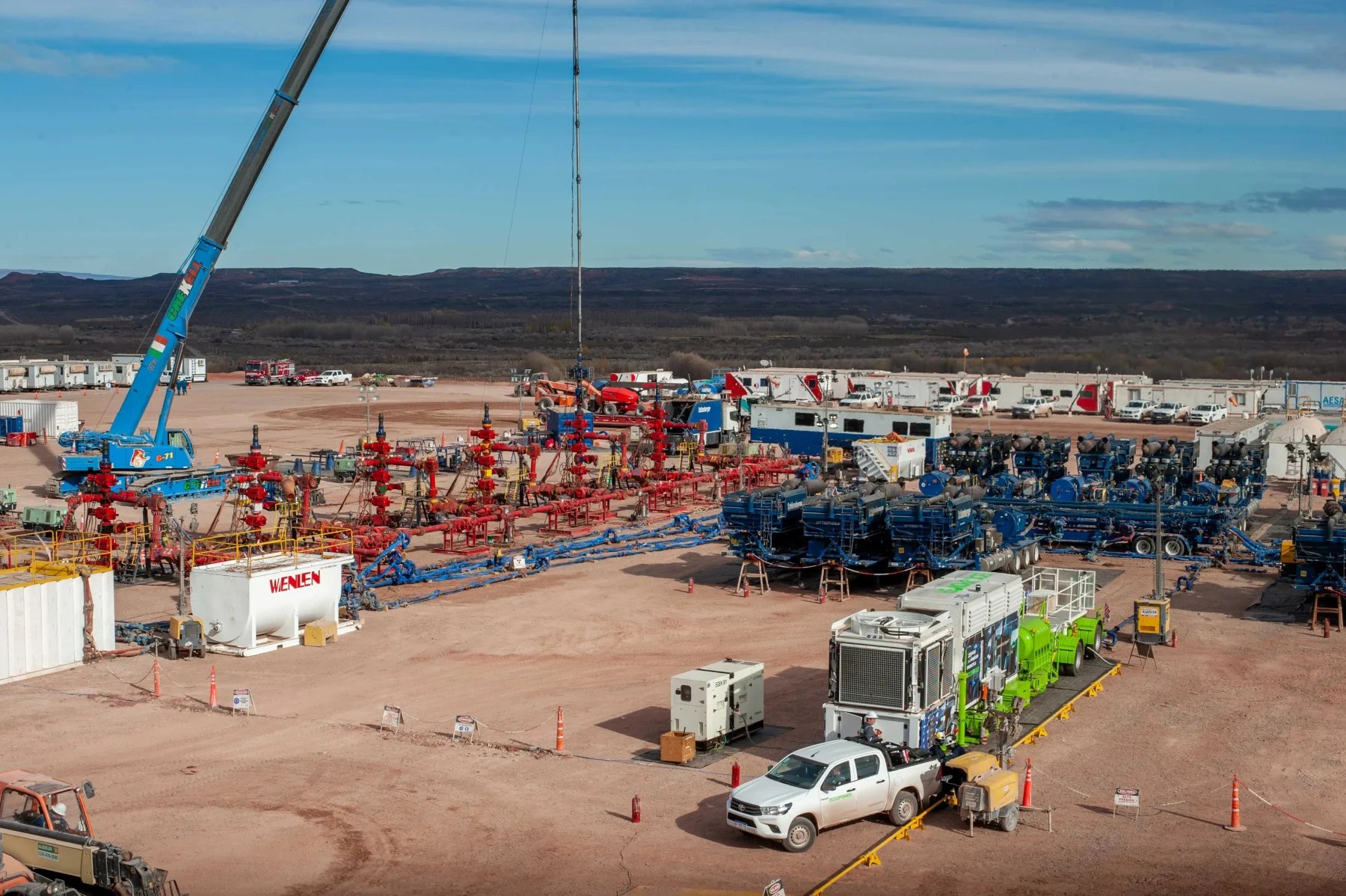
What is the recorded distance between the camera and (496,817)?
18188mm

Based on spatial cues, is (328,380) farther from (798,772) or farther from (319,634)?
(798,772)

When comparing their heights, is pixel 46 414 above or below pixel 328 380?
below

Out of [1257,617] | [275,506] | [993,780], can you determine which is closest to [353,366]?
[275,506]

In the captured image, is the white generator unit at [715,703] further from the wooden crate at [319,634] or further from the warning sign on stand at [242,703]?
the wooden crate at [319,634]

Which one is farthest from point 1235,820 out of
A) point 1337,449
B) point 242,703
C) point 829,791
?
point 1337,449

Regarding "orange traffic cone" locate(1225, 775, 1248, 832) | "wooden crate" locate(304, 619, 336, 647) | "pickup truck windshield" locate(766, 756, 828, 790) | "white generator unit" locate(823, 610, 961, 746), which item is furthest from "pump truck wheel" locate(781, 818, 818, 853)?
"wooden crate" locate(304, 619, 336, 647)

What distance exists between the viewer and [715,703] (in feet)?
69.0

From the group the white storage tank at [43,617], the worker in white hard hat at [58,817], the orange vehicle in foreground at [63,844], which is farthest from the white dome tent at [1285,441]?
the worker in white hard hat at [58,817]

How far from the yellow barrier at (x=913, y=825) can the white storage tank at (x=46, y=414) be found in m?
52.1

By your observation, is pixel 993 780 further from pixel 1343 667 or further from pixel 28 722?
pixel 28 722

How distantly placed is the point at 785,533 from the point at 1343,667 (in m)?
12.8

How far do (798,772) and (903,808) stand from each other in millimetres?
1526

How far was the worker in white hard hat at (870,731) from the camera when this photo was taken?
18.5m

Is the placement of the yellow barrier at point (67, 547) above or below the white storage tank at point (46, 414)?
below
